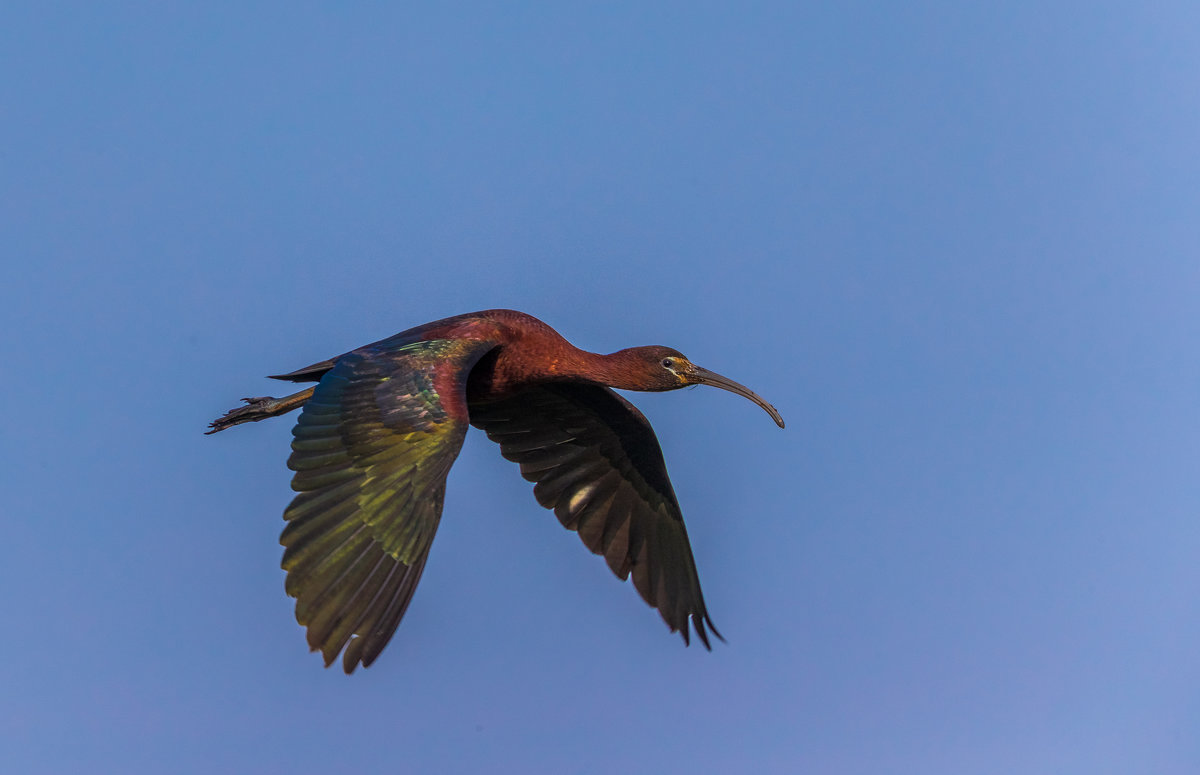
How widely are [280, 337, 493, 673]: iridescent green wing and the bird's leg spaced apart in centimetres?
185

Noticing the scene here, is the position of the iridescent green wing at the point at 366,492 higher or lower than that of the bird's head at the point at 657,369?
lower

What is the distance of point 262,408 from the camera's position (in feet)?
36.3

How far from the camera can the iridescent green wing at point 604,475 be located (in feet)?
39.2

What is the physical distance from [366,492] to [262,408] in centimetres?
321

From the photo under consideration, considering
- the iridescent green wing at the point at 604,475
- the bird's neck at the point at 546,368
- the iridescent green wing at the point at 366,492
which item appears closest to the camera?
the iridescent green wing at the point at 366,492

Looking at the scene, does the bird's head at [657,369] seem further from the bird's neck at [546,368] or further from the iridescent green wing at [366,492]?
the iridescent green wing at [366,492]

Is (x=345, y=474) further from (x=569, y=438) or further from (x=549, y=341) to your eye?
(x=569, y=438)

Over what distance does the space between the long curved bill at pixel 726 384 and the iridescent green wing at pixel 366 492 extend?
2746 millimetres

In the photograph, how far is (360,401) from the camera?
347 inches

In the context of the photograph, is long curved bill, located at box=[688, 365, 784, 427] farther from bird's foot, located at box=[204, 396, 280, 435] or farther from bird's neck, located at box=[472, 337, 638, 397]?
bird's foot, located at box=[204, 396, 280, 435]

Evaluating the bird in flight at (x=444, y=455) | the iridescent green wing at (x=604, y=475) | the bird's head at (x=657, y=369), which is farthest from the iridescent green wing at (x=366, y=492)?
the iridescent green wing at (x=604, y=475)

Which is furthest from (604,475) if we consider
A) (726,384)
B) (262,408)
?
(262,408)

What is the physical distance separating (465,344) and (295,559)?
8.35ft

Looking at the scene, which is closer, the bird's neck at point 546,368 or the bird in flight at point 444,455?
the bird in flight at point 444,455
